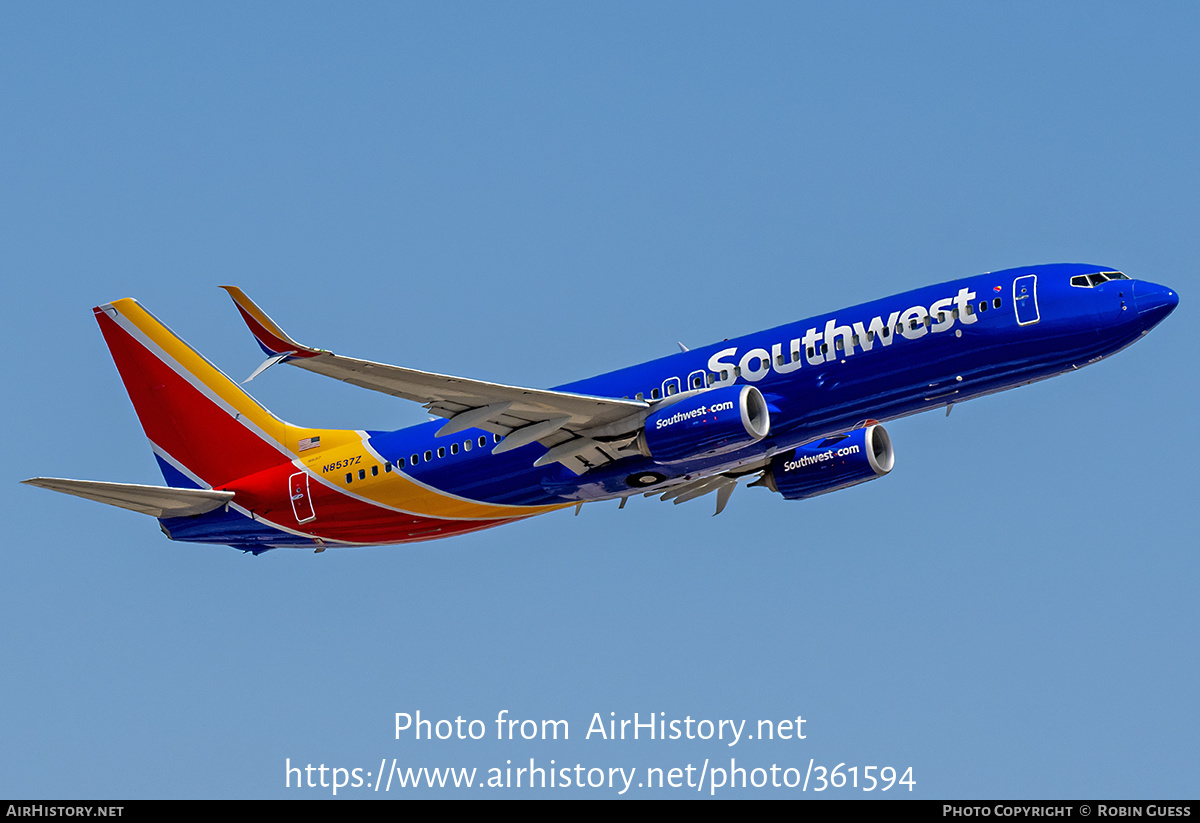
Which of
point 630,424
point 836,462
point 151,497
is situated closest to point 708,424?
point 630,424

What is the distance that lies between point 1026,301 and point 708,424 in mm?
8954

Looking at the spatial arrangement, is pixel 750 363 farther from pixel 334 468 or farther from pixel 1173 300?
pixel 334 468

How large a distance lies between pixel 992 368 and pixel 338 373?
672 inches

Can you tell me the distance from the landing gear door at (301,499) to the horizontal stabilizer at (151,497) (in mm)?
2034

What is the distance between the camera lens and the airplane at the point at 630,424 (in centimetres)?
3859

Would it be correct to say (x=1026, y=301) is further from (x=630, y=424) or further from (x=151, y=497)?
(x=151, y=497)

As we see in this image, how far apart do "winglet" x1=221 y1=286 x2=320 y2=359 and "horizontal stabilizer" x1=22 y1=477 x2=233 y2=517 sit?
954cm

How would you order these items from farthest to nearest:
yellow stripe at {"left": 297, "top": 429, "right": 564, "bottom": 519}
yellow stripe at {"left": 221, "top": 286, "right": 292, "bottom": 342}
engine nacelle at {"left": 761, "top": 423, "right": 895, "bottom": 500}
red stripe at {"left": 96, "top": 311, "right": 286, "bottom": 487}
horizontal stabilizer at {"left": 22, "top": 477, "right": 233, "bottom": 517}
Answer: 1. red stripe at {"left": 96, "top": 311, "right": 286, "bottom": 487}
2. engine nacelle at {"left": 761, "top": 423, "right": 895, "bottom": 500}
3. yellow stripe at {"left": 297, "top": 429, "right": 564, "bottom": 519}
4. horizontal stabilizer at {"left": 22, "top": 477, "right": 233, "bottom": 517}
5. yellow stripe at {"left": 221, "top": 286, "right": 292, "bottom": 342}

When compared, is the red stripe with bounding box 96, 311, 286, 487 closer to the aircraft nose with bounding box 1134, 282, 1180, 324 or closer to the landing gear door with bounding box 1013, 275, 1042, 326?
the landing gear door with bounding box 1013, 275, 1042, 326

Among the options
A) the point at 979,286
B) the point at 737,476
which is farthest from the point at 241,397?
the point at 979,286

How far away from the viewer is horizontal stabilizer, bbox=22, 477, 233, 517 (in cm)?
4239

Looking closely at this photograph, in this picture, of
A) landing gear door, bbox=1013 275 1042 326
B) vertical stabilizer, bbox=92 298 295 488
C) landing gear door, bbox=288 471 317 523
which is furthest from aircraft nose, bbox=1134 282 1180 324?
vertical stabilizer, bbox=92 298 295 488

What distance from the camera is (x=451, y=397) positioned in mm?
38781

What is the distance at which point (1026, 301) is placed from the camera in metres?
38.9
